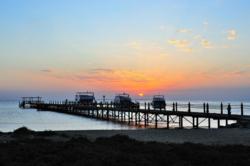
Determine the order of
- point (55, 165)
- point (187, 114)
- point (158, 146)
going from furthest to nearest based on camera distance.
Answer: point (187, 114), point (158, 146), point (55, 165)

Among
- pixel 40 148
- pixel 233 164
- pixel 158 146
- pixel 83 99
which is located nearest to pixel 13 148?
pixel 40 148

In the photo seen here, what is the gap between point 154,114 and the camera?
5381 centimetres

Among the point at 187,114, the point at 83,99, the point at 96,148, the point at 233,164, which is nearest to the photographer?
the point at 233,164

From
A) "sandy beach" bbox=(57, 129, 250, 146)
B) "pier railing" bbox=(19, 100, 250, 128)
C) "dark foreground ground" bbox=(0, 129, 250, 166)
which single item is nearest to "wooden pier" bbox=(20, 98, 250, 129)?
"pier railing" bbox=(19, 100, 250, 128)

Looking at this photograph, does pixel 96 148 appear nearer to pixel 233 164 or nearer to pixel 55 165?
pixel 55 165

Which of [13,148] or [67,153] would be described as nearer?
[67,153]

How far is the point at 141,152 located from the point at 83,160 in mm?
2326

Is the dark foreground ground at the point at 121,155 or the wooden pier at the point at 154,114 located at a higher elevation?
the dark foreground ground at the point at 121,155

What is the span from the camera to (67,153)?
1073cm

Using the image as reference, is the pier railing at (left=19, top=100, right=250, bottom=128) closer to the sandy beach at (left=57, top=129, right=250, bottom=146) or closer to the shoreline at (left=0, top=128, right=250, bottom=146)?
the sandy beach at (left=57, top=129, right=250, bottom=146)

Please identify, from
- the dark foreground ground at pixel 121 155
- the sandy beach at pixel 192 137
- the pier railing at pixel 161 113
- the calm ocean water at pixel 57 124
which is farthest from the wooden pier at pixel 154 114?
the dark foreground ground at pixel 121 155

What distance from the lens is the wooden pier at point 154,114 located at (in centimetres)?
3691

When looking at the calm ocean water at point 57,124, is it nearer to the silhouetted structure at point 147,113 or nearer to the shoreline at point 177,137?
the silhouetted structure at point 147,113

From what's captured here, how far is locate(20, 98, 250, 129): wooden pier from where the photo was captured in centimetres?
3691
